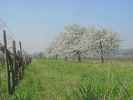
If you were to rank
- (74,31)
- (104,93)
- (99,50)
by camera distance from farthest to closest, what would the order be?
1. (74,31)
2. (99,50)
3. (104,93)

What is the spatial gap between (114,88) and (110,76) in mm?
190

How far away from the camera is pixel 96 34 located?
67.9 meters

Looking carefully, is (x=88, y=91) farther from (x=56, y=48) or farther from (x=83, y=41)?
(x=56, y=48)

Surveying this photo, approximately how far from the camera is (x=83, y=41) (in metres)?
69.5

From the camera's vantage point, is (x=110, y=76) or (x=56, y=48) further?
(x=56, y=48)

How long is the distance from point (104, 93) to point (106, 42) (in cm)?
6169

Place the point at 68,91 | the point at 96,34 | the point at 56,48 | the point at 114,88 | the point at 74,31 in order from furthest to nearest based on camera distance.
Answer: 1. the point at 56,48
2. the point at 74,31
3. the point at 96,34
4. the point at 68,91
5. the point at 114,88

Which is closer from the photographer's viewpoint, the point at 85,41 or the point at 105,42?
the point at 105,42

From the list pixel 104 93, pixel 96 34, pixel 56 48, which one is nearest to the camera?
pixel 104 93

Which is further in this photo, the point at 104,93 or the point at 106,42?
the point at 106,42

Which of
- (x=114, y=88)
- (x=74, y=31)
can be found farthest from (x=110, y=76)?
(x=74, y=31)

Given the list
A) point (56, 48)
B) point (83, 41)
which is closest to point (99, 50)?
point (83, 41)

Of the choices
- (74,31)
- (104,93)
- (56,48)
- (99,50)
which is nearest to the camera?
(104,93)

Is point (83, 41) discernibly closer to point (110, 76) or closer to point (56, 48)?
point (56, 48)
